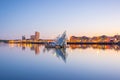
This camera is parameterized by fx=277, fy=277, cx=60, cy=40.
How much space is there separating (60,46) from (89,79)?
69.6 metres

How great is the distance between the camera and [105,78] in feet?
69.0

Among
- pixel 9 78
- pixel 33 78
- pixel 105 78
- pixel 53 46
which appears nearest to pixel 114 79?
pixel 105 78

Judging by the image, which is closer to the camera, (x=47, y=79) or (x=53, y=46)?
(x=47, y=79)

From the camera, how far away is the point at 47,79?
20266 millimetres

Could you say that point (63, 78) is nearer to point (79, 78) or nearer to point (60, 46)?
point (79, 78)

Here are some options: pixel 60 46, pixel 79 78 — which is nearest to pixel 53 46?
pixel 60 46

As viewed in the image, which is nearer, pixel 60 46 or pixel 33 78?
pixel 33 78

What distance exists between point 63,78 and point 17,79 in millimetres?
3422

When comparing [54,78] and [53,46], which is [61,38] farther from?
[54,78]

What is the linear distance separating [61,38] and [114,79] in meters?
69.5

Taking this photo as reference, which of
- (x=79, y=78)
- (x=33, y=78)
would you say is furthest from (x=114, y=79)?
(x=33, y=78)

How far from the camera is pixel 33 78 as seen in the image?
2020 centimetres

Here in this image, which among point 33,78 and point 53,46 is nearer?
point 33,78

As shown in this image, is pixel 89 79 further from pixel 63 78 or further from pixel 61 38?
pixel 61 38
